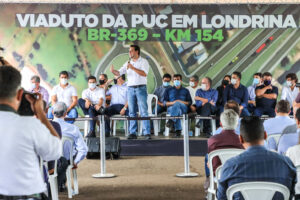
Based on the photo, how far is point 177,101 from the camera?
399 inches

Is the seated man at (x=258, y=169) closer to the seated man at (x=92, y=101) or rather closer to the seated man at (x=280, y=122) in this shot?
the seated man at (x=280, y=122)

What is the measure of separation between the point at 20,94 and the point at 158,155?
272 inches

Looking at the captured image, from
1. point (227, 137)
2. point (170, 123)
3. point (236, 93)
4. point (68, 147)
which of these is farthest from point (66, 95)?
point (227, 137)

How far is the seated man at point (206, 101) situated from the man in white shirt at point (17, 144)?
296 inches

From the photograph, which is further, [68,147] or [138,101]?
[138,101]

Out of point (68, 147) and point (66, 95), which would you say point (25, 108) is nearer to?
point (68, 147)

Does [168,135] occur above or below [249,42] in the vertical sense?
below

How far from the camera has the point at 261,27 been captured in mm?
11922

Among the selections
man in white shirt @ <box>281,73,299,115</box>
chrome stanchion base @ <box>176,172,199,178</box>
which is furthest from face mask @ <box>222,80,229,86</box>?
chrome stanchion base @ <box>176,172,199,178</box>

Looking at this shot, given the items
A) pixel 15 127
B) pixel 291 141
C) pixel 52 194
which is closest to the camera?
pixel 15 127

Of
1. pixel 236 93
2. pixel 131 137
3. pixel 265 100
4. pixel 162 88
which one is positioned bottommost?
pixel 131 137

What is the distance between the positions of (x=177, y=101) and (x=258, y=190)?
23.5ft

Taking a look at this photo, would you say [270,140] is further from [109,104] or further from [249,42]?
[249,42]

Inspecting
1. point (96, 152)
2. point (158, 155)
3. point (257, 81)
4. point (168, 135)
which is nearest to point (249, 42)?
point (257, 81)
